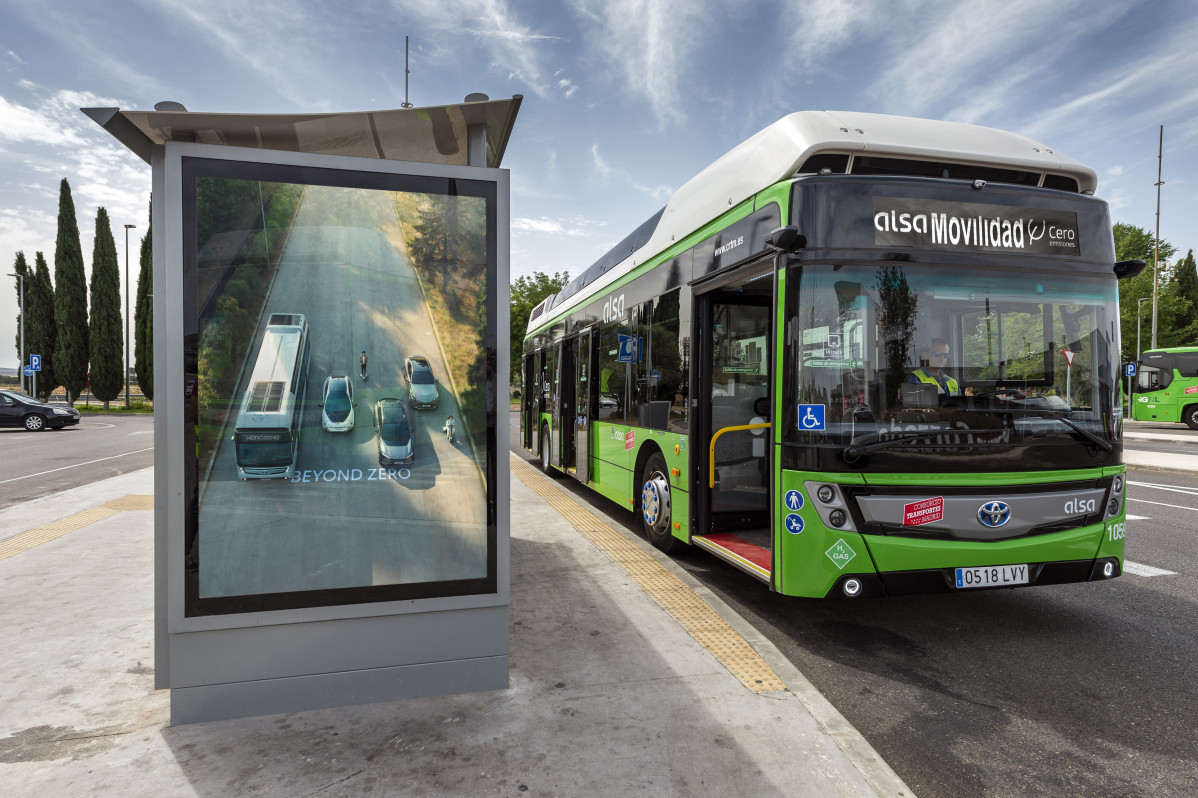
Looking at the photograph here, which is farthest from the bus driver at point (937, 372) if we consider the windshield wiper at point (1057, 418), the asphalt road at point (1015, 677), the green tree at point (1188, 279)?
the green tree at point (1188, 279)

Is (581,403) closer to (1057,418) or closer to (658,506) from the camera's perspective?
(658,506)

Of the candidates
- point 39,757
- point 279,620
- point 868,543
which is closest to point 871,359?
Answer: point 868,543

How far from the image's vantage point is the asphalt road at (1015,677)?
9.80 ft

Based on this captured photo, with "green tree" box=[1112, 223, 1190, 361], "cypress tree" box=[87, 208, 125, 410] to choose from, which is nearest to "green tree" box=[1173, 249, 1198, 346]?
"green tree" box=[1112, 223, 1190, 361]

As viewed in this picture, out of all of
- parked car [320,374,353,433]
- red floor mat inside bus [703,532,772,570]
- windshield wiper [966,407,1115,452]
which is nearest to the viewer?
parked car [320,374,353,433]

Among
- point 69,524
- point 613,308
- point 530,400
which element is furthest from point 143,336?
point 613,308

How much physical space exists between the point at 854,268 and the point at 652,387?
2.75 m

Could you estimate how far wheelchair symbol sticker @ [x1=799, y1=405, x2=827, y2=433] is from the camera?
13.2 feet

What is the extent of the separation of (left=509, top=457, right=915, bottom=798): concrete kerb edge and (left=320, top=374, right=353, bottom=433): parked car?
2.62 meters

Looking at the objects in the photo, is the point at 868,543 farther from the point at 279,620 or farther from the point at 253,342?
the point at 253,342

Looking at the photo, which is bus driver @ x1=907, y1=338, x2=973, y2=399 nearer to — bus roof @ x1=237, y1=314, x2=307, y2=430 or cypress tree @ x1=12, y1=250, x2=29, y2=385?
bus roof @ x1=237, y1=314, x2=307, y2=430

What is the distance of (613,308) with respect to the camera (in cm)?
795

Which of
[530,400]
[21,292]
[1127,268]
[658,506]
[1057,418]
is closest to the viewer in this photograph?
[1057,418]

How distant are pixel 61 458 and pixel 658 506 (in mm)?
14561
